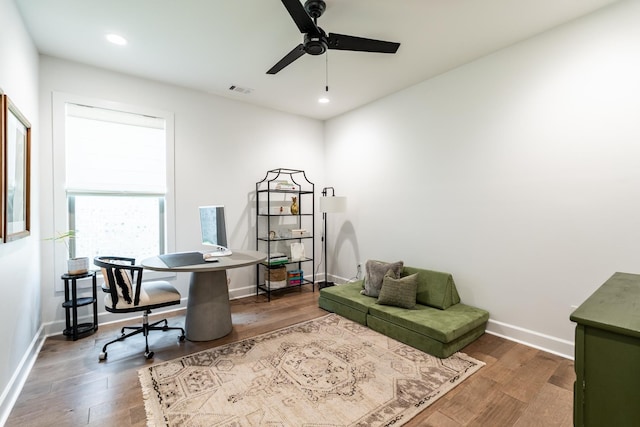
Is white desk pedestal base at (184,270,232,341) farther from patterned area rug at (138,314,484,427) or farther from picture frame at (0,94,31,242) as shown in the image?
picture frame at (0,94,31,242)

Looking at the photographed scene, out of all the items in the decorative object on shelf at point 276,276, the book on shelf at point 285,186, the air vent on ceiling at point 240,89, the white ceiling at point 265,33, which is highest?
the air vent on ceiling at point 240,89

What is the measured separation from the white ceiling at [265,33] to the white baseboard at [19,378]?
2740 mm

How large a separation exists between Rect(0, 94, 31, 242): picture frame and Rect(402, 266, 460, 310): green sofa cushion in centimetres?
355

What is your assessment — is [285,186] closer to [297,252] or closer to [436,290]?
[297,252]

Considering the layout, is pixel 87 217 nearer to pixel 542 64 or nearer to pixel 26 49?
pixel 26 49

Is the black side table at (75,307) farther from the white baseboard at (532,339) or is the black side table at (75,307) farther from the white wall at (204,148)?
the white baseboard at (532,339)

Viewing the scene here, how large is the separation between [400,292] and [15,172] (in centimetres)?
343

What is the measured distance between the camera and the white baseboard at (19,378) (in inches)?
69.4

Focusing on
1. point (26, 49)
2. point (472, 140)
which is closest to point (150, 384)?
point (26, 49)

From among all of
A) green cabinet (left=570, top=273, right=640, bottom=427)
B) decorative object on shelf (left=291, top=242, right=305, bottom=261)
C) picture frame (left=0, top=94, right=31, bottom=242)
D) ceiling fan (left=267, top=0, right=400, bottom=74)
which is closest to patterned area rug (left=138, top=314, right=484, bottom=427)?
green cabinet (left=570, top=273, right=640, bottom=427)

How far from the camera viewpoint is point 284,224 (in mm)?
4676

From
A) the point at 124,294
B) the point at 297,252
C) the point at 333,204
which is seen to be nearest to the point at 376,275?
the point at 333,204

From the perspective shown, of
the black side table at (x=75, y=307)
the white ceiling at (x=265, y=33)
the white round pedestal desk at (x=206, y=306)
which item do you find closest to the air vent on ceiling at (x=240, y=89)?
the white ceiling at (x=265, y=33)

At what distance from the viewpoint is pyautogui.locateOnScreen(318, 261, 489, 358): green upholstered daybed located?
2557mm
